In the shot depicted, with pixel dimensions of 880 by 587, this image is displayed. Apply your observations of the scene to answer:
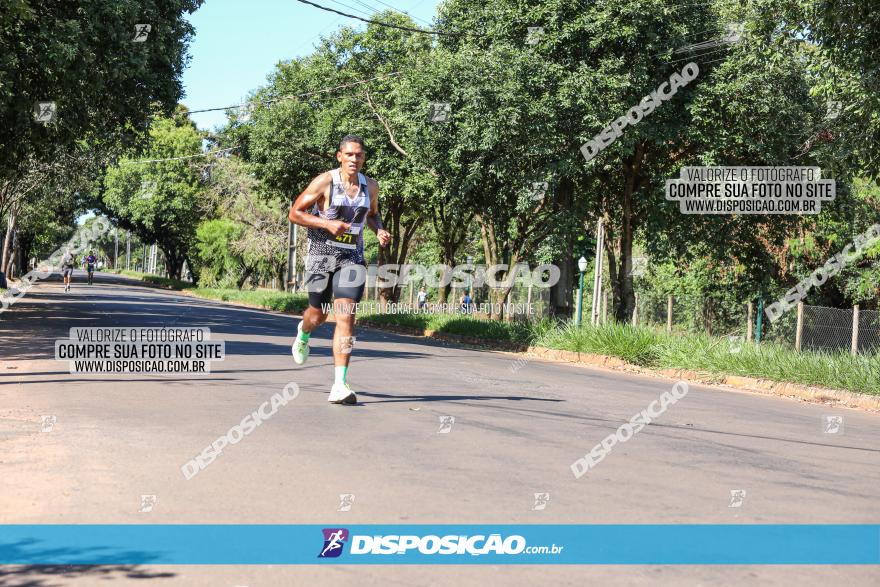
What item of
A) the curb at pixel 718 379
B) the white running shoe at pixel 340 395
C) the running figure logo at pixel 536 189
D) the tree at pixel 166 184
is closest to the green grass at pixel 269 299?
the tree at pixel 166 184

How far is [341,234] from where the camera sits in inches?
320

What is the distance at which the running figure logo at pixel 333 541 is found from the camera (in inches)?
158

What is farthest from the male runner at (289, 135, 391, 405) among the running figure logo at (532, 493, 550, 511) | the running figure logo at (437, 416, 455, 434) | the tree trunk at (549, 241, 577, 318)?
the tree trunk at (549, 241, 577, 318)

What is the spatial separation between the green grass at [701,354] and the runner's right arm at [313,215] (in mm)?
9346

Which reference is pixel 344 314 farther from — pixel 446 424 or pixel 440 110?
pixel 440 110

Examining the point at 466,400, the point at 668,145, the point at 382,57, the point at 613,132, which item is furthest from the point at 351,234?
the point at 382,57

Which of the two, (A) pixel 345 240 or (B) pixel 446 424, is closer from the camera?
(B) pixel 446 424

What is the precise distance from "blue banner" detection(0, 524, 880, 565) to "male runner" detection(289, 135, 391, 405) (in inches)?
154

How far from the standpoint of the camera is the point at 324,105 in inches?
1395

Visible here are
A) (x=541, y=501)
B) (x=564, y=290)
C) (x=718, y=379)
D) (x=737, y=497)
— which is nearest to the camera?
(x=541, y=501)

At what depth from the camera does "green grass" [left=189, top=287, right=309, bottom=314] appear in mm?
39031

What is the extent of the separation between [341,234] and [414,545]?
14.4 feet

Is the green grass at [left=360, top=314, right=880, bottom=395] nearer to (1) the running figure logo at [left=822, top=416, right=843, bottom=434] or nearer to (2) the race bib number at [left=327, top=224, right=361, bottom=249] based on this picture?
(1) the running figure logo at [left=822, top=416, right=843, bottom=434]
